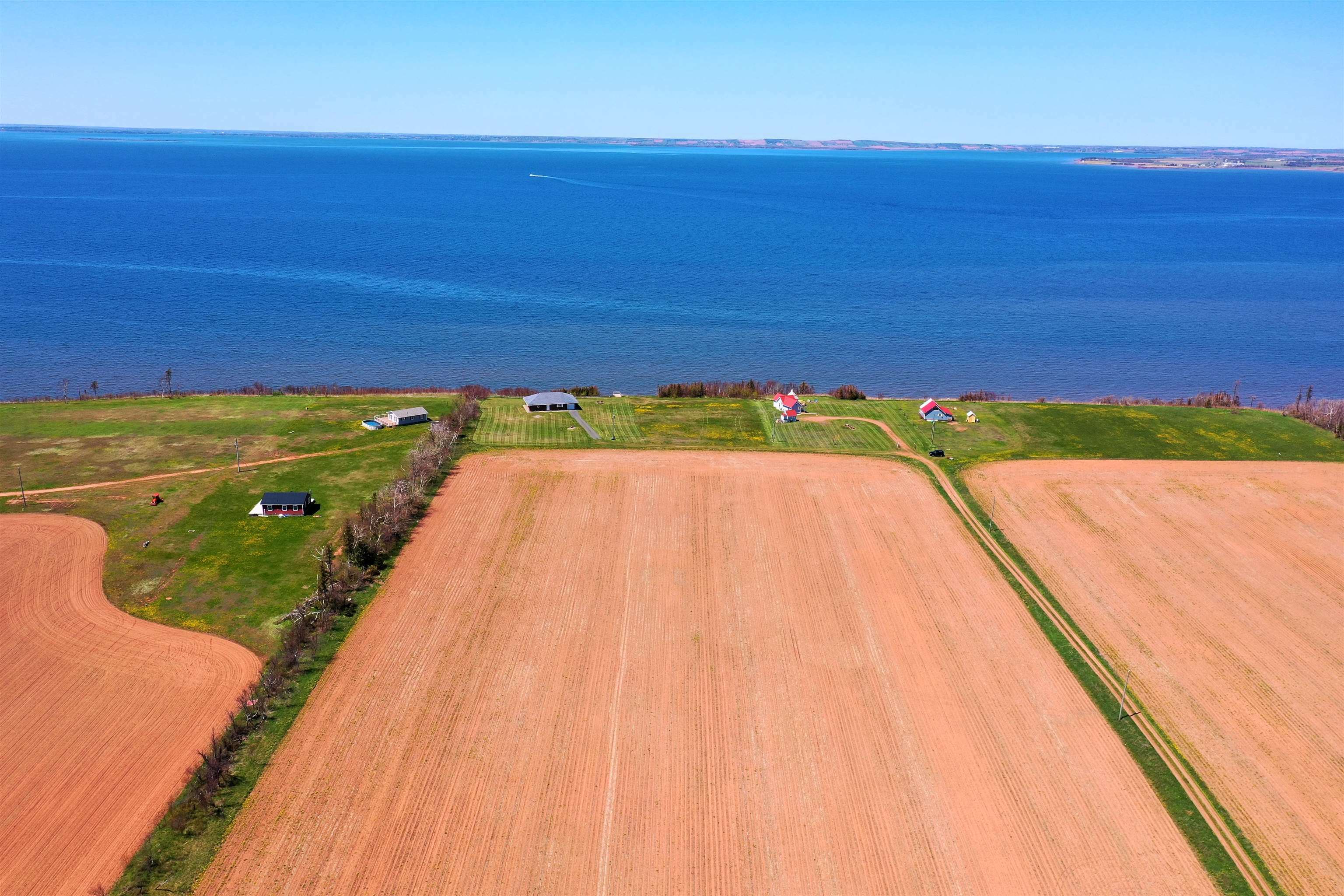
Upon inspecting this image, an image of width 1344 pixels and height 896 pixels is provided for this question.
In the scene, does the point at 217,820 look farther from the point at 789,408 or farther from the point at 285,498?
the point at 789,408

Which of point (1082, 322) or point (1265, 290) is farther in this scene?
point (1265, 290)

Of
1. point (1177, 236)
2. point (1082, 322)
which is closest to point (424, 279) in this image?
point (1082, 322)

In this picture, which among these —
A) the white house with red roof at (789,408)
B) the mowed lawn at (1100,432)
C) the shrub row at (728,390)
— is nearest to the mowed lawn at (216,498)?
the shrub row at (728,390)

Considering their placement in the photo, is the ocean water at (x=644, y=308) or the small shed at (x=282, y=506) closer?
the small shed at (x=282, y=506)

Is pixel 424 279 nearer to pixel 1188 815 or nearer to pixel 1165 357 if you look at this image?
pixel 1165 357

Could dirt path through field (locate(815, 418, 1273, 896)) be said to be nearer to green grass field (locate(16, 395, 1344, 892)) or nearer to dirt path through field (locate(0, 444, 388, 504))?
green grass field (locate(16, 395, 1344, 892))

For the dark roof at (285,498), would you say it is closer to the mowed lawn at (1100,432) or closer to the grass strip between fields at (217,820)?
the grass strip between fields at (217,820)
